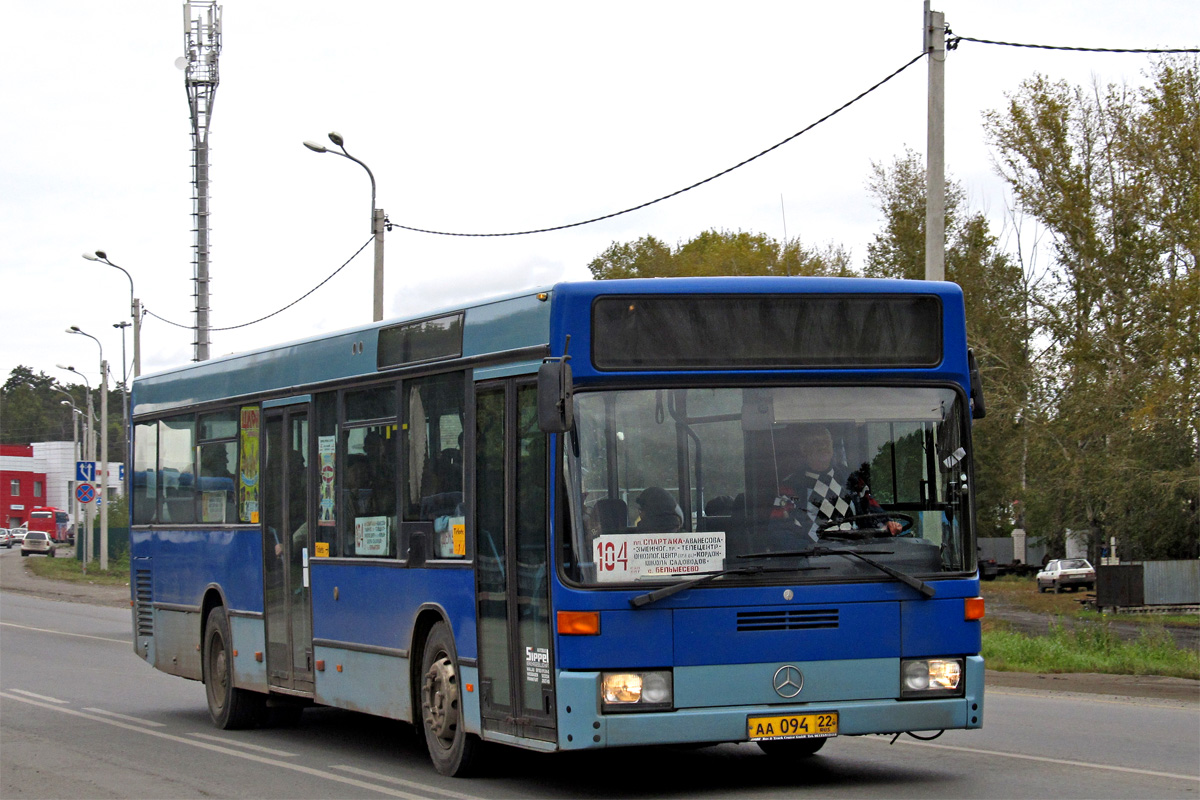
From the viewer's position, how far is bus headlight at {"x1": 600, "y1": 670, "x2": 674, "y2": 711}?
8.22 m

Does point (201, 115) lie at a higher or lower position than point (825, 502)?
higher

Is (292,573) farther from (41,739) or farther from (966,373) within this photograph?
(966,373)

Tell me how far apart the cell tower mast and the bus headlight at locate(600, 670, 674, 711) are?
109 ft

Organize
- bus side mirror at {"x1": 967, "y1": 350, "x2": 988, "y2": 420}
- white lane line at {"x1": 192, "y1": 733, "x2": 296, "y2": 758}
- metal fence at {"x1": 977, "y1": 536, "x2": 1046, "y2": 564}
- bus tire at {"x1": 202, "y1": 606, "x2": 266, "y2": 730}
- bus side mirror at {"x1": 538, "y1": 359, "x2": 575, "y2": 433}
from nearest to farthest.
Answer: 1. bus side mirror at {"x1": 538, "y1": 359, "x2": 575, "y2": 433}
2. bus side mirror at {"x1": 967, "y1": 350, "x2": 988, "y2": 420}
3. white lane line at {"x1": 192, "y1": 733, "x2": 296, "y2": 758}
4. bus tire at {"x1": 202, "y1": 606, "x2": 266, "y2": 730}
5. metal fence at {"x1": 977, "y1": 536, "x2": 1046, "y2": 564}

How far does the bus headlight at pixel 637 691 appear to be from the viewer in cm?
822

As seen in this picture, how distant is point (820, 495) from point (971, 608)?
1092mm

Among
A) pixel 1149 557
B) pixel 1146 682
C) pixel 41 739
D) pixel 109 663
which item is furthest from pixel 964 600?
pixel 1149 557

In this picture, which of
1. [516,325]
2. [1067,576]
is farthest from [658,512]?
[1067,576]

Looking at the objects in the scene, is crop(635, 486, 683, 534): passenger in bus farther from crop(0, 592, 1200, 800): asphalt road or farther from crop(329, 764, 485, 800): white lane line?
crop(329, 764, 485, 800): white lane line

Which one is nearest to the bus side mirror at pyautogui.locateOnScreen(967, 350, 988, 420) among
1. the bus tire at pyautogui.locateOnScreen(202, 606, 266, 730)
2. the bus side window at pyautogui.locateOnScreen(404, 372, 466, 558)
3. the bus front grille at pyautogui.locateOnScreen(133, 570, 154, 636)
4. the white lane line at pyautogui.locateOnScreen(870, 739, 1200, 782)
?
the white lane line at pyautogui.locateOnScreen(870, 739, 1200, 782)

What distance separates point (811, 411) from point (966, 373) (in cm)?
98

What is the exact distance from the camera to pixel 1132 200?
140 feet

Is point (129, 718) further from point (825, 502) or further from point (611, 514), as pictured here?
point (825, 502)

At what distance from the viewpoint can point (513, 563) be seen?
29.4ft
